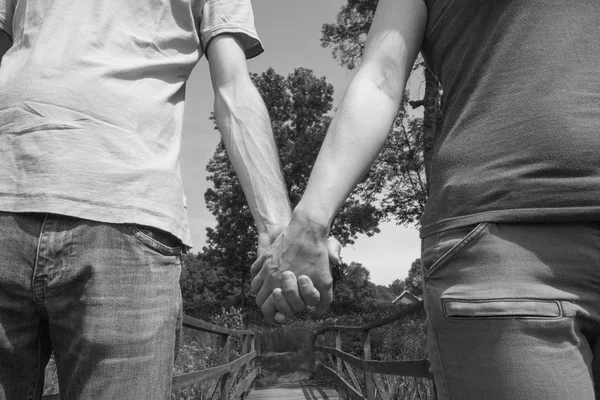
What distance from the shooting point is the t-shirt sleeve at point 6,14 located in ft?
5.04

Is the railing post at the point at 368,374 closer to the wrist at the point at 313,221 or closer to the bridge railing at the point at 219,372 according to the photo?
the bridge railing at the point at 219,372

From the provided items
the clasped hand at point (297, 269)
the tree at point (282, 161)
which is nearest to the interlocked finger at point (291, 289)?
the clasped hand at point (297, 269)

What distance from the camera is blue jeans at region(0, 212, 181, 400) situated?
1111 millimetres

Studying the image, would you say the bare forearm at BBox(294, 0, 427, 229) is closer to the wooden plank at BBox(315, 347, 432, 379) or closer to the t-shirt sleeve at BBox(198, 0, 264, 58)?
the t-shirt sleeve at BBox(198, 0, 264, 58)

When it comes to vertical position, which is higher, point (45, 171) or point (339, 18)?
point (339, 18)

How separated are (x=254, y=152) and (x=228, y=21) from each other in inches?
15.4

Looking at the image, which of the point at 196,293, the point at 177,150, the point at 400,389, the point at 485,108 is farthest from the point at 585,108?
the point at 196,293

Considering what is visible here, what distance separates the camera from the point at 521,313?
0.94 m

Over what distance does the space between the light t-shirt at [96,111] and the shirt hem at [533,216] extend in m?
0.63

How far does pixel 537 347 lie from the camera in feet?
3.04

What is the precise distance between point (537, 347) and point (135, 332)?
0.75 metres

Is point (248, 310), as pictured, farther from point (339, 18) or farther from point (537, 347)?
point (537, 347)

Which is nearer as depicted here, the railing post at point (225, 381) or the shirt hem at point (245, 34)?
the shirt hem at point (245, 34)

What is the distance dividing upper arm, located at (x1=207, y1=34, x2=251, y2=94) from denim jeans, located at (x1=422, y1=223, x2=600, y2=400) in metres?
0.76
